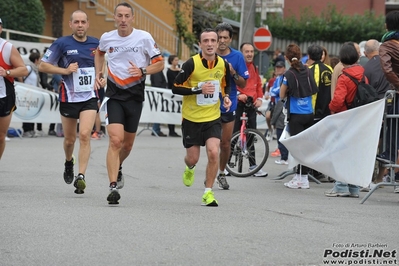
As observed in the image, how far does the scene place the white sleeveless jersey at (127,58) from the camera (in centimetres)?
981

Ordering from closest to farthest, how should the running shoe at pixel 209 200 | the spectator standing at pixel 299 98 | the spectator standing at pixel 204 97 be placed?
1. the running shoe at pixel 209 200
2. the spectator standing at pixel 204 97
3. the spectator standing at pixel 299 98

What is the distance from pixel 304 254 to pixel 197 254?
0.80 meters

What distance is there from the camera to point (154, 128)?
75.6 feet

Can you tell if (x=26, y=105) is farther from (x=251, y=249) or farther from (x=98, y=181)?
(x=251, y=249)

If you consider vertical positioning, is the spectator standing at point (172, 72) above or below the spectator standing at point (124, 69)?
below

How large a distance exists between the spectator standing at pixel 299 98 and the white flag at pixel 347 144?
0.73 metres

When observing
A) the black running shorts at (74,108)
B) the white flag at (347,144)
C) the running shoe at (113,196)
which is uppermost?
the black running shorts at (74,108)

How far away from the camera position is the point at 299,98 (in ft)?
40.4

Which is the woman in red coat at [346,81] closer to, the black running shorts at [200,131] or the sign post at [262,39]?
the black running shorts at [200,131]

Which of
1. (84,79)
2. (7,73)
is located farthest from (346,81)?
(7,73)

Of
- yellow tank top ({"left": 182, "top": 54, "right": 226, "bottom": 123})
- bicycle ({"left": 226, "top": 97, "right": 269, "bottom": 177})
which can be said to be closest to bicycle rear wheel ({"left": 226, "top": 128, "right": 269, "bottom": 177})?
bicycle ({"left": 226, "top": 97, "right": 269, "bottom": 177})

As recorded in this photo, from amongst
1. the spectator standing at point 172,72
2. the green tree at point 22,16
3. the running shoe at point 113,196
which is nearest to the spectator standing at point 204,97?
the running shoe at point 113,196

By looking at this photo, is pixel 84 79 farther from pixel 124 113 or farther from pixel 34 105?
pixel 34 105

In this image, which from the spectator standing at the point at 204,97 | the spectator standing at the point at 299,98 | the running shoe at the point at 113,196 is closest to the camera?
the running shoe at the point at 113,196
